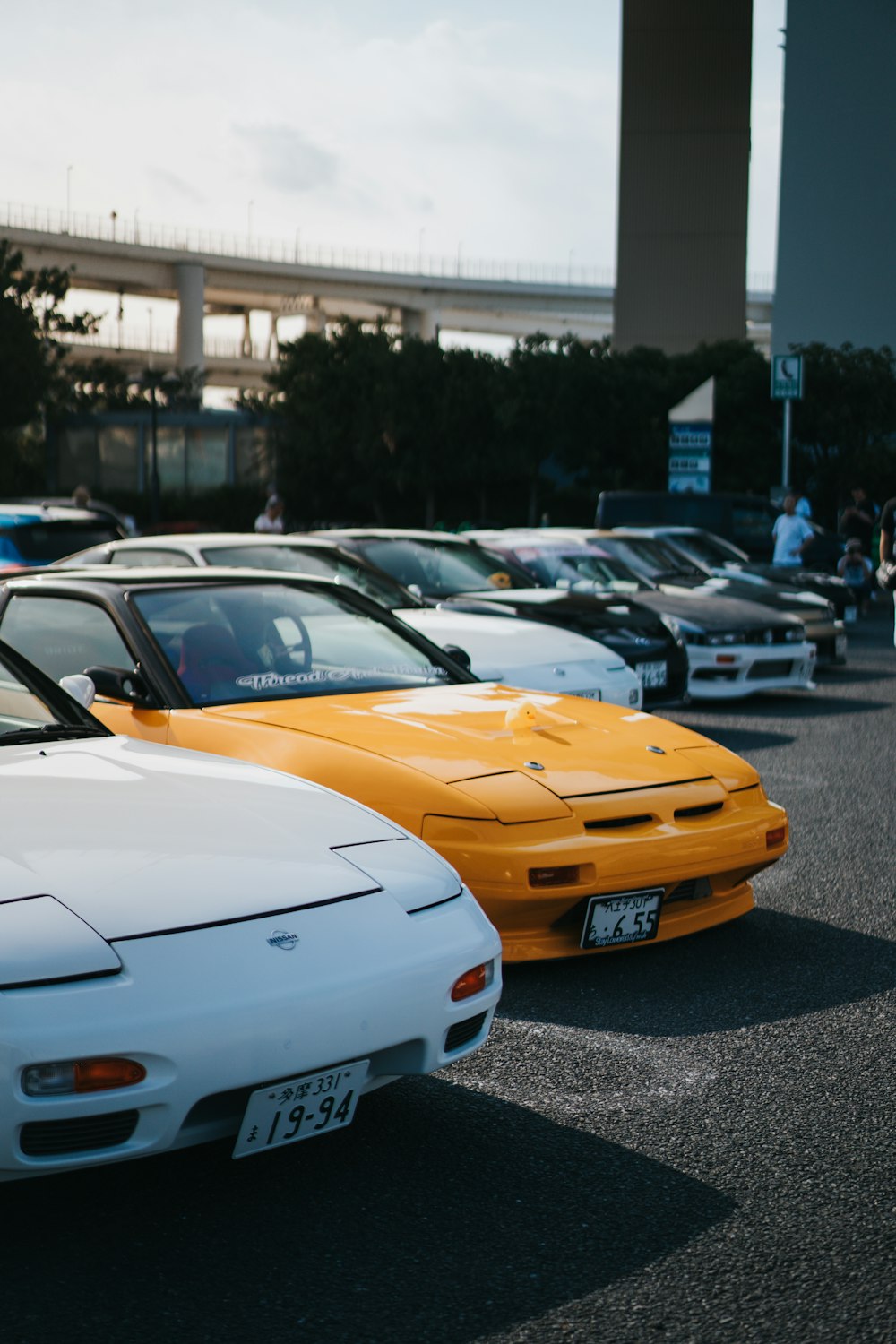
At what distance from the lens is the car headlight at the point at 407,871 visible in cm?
312

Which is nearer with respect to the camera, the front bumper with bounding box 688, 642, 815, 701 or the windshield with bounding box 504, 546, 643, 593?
the front bumper with bounding box 688, 642, 815, 701

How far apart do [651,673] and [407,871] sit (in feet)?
22.4

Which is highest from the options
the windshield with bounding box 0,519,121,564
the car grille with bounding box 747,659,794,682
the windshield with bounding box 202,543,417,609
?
the windshield with bounding box 202,543,417,609

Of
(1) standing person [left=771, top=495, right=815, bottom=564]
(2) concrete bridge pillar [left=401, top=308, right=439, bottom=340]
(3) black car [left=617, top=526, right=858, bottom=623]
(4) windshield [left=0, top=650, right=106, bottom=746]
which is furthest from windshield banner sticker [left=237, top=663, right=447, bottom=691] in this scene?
(2) concrete bridge pillar [left=401, top=308, right=439, bottom=340]

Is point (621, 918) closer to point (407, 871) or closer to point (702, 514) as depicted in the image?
point (407, 871)

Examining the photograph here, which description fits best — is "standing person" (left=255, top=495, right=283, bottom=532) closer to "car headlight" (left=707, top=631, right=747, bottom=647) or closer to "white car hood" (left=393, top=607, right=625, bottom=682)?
"car headlight" (left=707, top=631, right=747, bottom=647)

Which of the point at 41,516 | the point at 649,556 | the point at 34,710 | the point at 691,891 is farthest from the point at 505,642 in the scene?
the point at 649,556

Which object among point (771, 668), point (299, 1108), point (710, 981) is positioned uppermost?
point (299, 1108)

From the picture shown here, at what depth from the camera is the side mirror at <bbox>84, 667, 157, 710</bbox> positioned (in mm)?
4973

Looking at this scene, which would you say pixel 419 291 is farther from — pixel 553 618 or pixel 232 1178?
pixel 232 1178

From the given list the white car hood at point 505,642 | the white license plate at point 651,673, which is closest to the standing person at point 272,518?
the white license plate at point 651,673

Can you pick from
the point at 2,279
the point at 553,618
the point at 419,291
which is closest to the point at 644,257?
the point at 419,291

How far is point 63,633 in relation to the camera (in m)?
5.57

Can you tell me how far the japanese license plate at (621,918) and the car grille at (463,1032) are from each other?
127 cm
